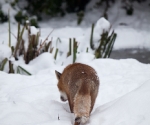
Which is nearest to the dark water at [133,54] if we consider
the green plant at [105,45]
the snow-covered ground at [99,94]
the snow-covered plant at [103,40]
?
the snow-covered ground at [99,94]

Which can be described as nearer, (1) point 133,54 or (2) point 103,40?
(2) point 103,40

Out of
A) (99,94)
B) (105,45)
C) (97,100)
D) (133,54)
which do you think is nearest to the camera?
(97,100)

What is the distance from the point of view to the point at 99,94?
13.2 feet

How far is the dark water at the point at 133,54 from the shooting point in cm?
677

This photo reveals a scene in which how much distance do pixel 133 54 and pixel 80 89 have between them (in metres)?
4.55

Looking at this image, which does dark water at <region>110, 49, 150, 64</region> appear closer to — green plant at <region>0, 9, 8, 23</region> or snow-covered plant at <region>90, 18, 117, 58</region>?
snow-covered plant at <region>90, 18, 117, 58</region>

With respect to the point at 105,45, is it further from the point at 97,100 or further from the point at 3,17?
the point at 3,17

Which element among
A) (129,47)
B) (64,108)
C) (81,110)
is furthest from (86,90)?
(129,47)

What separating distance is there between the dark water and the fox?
3619mm

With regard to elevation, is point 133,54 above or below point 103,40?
below

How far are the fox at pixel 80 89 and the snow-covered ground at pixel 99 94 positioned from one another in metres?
0.19

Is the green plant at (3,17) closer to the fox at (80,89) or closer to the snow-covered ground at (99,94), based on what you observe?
the snow-covered ground at (99,94)

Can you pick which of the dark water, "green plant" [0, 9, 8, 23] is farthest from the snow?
"green plant" [0, 9, 8, 23]

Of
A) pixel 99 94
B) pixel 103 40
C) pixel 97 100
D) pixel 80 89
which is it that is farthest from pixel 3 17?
pixel 80 89
